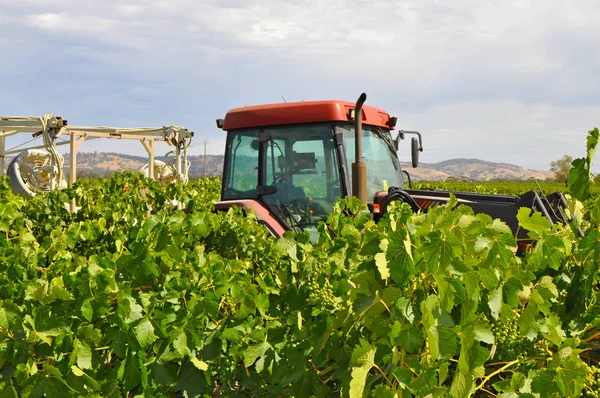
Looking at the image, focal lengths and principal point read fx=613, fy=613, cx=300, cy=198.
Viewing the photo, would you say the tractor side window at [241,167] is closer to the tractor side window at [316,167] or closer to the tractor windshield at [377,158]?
the tractor side window at [316,167]

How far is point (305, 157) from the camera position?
674 centimetres

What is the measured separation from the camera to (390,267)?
6.21 feet

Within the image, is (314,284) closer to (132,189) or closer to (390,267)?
(390,267)

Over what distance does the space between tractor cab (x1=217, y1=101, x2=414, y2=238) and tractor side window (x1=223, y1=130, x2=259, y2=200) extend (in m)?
0.01

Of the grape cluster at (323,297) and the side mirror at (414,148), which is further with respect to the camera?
the side mirror at (414,148)

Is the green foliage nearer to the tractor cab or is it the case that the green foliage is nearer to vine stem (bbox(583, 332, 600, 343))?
vine stem (bbox(583, 332, 600, 343))

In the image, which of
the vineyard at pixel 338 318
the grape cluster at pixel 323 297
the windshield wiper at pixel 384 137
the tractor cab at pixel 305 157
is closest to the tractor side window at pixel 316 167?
the tractor cab at pixel 305 157

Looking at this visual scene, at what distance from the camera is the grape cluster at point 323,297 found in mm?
2625

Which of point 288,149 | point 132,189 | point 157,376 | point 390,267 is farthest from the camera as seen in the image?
point 132,189

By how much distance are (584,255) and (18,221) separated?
4723mm

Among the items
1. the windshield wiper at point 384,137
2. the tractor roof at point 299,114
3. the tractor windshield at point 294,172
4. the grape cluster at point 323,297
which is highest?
the tractor roof at point 299,114

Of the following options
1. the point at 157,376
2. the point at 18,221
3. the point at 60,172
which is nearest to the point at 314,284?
the point at 157,376

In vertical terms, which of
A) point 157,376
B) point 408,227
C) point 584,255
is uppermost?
Answer: point 408,227

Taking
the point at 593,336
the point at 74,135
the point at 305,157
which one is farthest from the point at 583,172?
the point at 74,135
